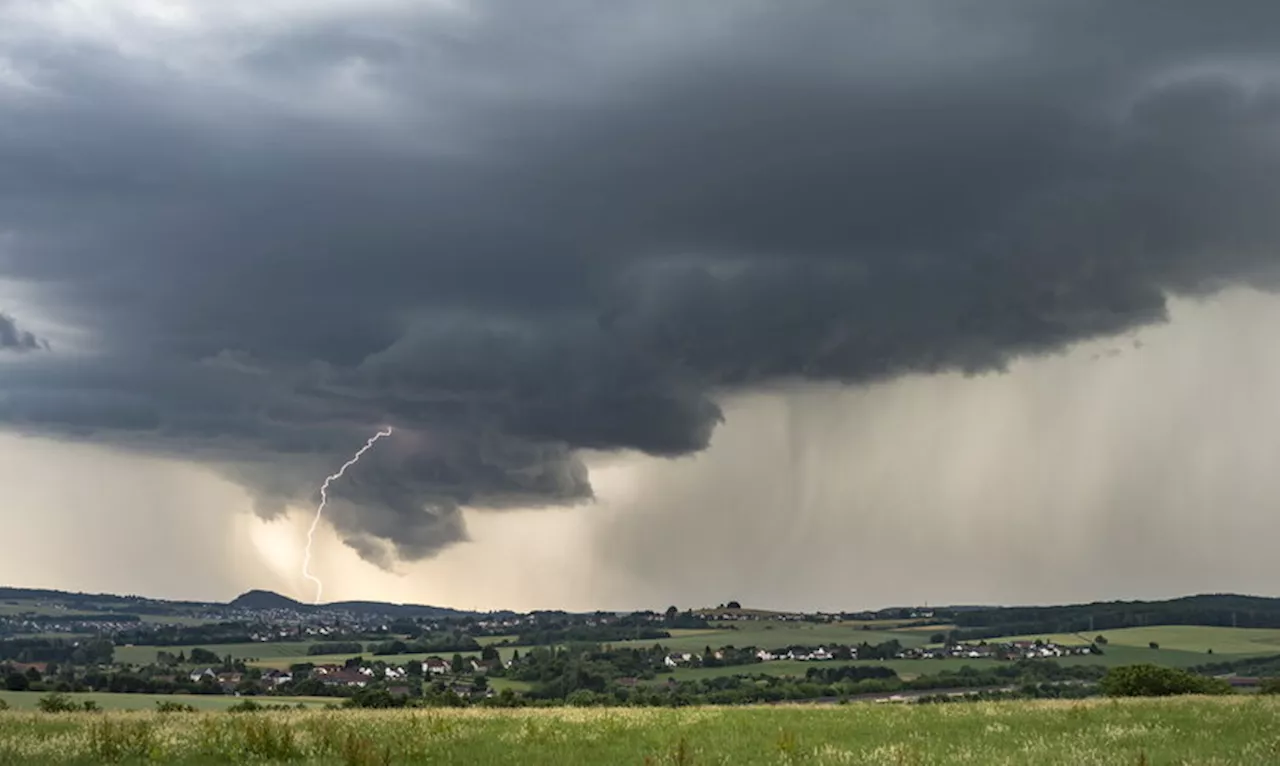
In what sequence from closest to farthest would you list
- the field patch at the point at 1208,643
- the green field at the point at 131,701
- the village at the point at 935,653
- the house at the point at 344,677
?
the green field at the point at 131,701
the house at the point at 344,677
the village at the point at 935,653
the field patch at the point at 1208,643

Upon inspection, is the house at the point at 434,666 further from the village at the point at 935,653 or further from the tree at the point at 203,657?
the village at the point at 935,653

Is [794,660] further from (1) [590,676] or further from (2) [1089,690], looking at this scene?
(2) [1089,690]

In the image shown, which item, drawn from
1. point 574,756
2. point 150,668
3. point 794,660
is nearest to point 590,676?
point 794,660

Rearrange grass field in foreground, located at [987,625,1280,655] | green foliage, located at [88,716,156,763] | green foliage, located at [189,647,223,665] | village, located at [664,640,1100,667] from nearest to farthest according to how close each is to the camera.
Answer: green foliage, located at [88,716,156,763] < green foliage, located at [189,647,223,665] < village, located at [664,640,1100,667] < grass field in foreground, located at [987,625,1280,655]

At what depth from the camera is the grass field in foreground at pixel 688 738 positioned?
20391 millimetres

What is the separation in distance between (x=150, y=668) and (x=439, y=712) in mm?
126491

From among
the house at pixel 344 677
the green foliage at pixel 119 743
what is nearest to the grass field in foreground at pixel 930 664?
the house at pixel 344 677

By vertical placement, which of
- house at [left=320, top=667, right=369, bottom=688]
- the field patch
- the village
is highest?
house at [left=320, top=667, right=369, bottom=688]

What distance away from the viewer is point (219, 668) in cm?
15162

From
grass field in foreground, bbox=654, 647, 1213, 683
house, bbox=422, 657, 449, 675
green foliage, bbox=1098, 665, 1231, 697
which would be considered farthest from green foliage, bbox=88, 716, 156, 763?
house, bbox=422, 657, 449, 675

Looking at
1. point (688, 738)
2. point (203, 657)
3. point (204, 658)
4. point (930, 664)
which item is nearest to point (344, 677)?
point (204, 658)

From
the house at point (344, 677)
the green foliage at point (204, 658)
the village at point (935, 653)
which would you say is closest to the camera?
the house at point (344, 677)

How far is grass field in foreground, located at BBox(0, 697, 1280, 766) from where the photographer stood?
20391 mm

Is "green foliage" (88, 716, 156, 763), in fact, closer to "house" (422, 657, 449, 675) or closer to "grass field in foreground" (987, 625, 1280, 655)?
"house" (422, 657, 449, 675)
